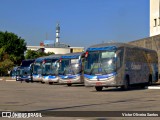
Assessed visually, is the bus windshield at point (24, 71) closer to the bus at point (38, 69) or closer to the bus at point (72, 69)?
the bus at point (38, 69)

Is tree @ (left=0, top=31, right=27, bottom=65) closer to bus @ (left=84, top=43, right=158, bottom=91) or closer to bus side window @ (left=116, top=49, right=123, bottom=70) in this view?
bus @ (left=84, top=43, right=158, bottom=91)

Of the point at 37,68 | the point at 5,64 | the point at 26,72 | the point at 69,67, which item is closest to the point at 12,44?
the point at 5,64

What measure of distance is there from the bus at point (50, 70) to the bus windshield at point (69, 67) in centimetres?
540

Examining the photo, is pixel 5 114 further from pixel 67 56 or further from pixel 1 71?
pixel 1 71

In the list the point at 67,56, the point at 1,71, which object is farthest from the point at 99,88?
the point at 1,71

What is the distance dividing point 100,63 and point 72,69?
29.9 ft

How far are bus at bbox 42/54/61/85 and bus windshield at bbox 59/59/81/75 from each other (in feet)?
17.7

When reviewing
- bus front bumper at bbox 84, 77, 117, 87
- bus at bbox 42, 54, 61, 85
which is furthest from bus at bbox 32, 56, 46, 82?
bus front bumper at bbox 84, 77, 117, 87

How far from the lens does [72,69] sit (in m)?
36.0

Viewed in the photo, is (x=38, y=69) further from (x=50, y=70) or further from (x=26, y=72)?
(x=26, y=72)

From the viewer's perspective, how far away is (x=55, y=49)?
183 metres

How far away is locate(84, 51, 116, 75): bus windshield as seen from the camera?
26.8 m

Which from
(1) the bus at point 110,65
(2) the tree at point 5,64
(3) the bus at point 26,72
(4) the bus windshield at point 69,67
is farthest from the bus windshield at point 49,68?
(2) the tree at point 5,64

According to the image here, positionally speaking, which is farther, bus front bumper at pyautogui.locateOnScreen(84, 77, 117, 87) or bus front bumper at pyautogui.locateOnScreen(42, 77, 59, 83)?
bus front bumper at pyautogui.locateOnScreen(42, 77, 59, 83)
